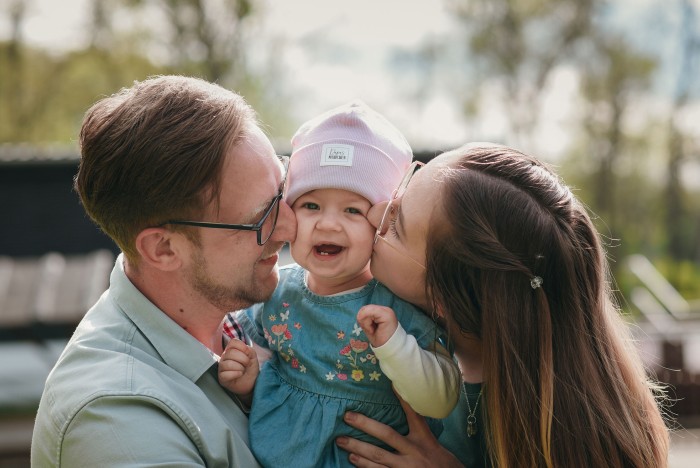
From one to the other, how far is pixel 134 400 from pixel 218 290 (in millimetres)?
488

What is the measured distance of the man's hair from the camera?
2229 mm

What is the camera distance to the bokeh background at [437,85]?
30.1 ft

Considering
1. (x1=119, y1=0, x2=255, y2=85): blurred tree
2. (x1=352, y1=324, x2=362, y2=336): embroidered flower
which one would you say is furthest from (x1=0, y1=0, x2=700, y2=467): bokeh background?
(x1=352, y1=324, x2=362, y2=336): embroidered flower

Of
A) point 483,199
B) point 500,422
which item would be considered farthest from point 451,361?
point 483,199

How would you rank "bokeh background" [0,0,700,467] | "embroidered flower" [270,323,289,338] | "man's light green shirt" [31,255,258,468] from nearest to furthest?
"man's light green shirt" [31,255,258,468], "embroidered flower" [270,323,289,338], "bokeh background" [0,0,700,467]

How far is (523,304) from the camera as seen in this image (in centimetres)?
215

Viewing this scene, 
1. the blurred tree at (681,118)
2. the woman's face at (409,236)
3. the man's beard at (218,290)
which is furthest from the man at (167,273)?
the blurred tree at (681,118)

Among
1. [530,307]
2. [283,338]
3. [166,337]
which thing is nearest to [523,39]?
[283,338]

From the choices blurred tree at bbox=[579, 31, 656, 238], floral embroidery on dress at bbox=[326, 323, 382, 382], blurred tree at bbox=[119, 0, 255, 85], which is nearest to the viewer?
floral embroidery on dress at bbox=[326, 323, 382, 382]

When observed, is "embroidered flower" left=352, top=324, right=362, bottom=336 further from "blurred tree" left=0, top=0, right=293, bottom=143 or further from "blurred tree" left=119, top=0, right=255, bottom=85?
"blurred tree" left=119, top=0, right=255, bottom=85

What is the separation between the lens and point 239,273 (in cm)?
241

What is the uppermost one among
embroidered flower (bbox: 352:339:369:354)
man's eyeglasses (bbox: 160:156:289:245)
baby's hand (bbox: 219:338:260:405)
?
man's eyeglasses (bbox: 160:156:289:245)

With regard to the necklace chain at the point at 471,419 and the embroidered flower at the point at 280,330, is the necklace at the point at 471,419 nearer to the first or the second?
the necklace chain at the point at 471,419

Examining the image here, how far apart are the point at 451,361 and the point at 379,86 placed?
12982 millimetres
